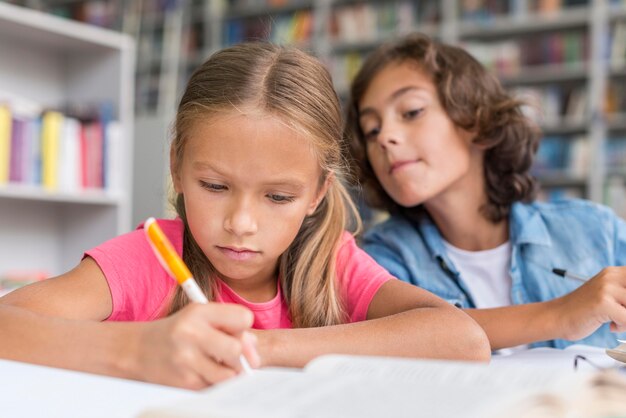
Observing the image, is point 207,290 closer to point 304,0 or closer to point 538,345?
point 538,345

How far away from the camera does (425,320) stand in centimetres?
83

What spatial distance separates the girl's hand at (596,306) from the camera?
102 centimetres

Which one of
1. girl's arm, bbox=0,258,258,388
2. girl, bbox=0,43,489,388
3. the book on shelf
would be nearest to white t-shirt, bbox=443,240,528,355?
girl, bbox=0,43,489,388

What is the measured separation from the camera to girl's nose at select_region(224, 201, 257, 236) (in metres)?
0.86

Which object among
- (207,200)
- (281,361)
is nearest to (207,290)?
(207,200)

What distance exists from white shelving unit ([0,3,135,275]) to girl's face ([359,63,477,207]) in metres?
1.37

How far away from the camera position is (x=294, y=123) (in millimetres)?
957

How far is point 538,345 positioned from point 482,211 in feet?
1.23

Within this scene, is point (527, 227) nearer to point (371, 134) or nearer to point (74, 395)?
point (371, 134)

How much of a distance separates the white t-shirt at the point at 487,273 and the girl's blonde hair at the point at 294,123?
436 millimetres

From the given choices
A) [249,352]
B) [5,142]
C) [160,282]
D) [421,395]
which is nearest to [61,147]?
[5,142]

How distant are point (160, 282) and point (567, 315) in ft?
2.06

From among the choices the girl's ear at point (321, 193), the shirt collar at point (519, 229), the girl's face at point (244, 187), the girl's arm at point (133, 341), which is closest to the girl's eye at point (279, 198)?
the girl's face at point (244, 187)

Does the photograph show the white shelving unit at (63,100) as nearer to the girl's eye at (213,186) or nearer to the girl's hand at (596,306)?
the girl's eye at (213,186)
